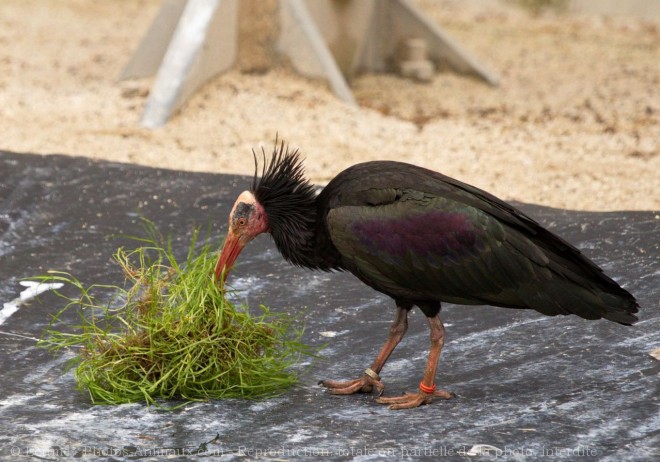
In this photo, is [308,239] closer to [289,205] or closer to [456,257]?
[289,205]

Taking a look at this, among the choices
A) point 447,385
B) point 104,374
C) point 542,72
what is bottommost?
Result: point 447,385

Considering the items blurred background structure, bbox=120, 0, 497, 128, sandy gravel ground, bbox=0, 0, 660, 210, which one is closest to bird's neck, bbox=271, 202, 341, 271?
sandy gravel ground, bbox=0, 0, 660, 210

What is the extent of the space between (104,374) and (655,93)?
24.9ft

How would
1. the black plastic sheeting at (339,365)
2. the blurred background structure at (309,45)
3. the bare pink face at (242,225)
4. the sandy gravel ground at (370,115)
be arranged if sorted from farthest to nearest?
the blurred background structure at (309,45), the sandy gravel ground at (370,115), the bare pink face at (242,225), the black plastic sheeting at (339,365)

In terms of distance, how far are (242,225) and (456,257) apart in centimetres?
87

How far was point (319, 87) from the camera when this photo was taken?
9.26 m

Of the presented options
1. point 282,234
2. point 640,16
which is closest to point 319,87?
point 282,234

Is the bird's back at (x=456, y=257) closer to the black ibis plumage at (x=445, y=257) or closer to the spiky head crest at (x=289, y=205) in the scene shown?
the black ibis plumage at (x=445, y=257)

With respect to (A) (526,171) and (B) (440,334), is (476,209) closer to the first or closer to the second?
(B) (440,334)

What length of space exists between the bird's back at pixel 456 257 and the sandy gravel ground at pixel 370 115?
300cm

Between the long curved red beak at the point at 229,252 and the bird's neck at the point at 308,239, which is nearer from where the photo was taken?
the bird's neck at the point at 308,239

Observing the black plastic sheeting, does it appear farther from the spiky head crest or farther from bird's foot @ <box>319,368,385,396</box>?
the spiky head crest

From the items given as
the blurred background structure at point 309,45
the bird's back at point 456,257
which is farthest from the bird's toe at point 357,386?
the blurred background structure at point 309,45

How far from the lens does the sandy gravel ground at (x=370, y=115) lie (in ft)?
25.3
